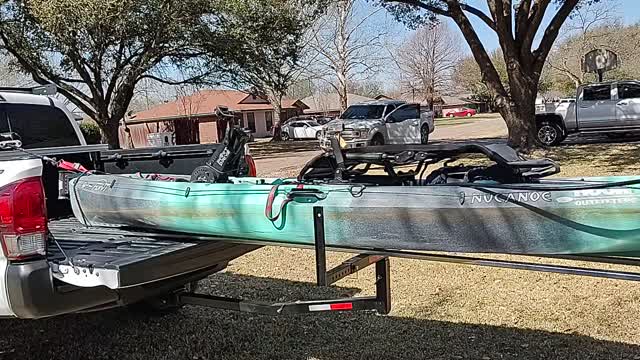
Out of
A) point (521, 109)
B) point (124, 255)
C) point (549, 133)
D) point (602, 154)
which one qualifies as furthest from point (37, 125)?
point (549, 133)

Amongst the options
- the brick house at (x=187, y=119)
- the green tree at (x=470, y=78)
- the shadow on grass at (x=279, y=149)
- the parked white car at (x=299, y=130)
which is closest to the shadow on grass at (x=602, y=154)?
the shadow on grass at (x=279, y=149)

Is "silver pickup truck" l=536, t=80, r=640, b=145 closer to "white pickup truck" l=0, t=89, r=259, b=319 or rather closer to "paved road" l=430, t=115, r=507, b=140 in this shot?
"paved road" l=430, t=115, r=507, b=140

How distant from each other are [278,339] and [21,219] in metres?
2.08

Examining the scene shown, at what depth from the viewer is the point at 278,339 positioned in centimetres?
448

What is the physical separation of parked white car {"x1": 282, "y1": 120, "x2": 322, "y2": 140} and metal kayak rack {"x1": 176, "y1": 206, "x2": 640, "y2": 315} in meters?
38.3

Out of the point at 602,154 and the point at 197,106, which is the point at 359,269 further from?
the point at 197,106

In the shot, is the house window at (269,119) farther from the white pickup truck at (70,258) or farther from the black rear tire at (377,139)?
the white pickup truck at (70,258)

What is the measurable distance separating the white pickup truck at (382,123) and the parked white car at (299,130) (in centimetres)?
1874

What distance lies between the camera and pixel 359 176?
397cm

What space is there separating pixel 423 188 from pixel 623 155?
13.1 metres

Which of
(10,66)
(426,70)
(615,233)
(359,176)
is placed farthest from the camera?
(426,70)

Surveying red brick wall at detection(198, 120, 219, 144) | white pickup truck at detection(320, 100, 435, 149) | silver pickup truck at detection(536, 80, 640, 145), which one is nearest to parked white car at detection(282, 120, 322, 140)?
red brick wall at detection(198, 120, 219, 144)

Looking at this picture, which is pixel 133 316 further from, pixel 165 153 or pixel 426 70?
pixel 426 70

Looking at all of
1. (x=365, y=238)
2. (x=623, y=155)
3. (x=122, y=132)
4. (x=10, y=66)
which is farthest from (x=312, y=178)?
(x=122, y=132)
